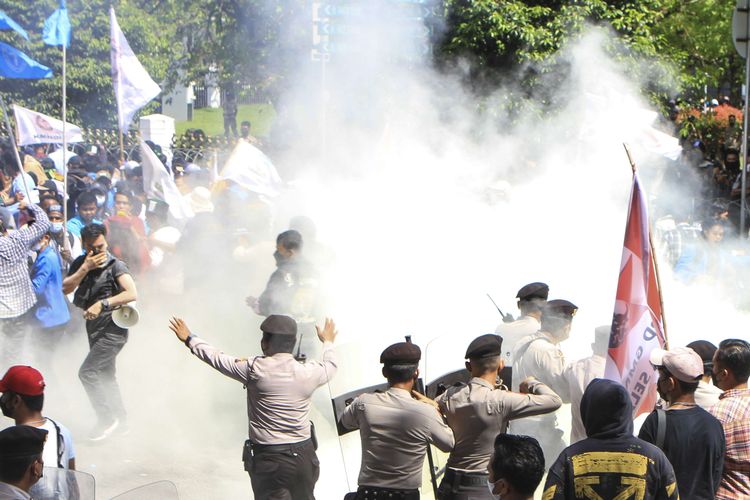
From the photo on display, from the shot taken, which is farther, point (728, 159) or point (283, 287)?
point (728, 159)

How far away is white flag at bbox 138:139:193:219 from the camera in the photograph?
8898 millimetres

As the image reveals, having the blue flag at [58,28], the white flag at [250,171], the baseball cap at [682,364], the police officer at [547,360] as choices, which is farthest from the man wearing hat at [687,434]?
the blue flag at [58,28]

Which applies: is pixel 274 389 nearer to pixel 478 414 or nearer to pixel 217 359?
pixel 217 359

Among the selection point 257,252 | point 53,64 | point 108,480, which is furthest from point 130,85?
point 53,64

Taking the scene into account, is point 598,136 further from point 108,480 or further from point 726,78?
point 726,78

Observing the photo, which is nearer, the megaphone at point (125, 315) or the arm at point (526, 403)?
the arm at point (526, 403)

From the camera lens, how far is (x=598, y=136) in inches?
375

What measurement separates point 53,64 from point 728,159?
14.6 m

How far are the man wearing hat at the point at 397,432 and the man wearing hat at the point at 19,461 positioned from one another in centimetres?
135

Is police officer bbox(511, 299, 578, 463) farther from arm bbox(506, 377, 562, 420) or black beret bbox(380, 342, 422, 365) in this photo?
black beret bbox(380, 342, 422, 365)

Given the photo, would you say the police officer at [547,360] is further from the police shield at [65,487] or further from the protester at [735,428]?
the police shield at [65,487]

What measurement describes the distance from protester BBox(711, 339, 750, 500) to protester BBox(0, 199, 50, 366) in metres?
4.81

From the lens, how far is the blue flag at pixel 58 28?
9.43 meters

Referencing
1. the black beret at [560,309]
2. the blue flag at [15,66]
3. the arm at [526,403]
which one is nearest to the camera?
the arm at [526,403]
